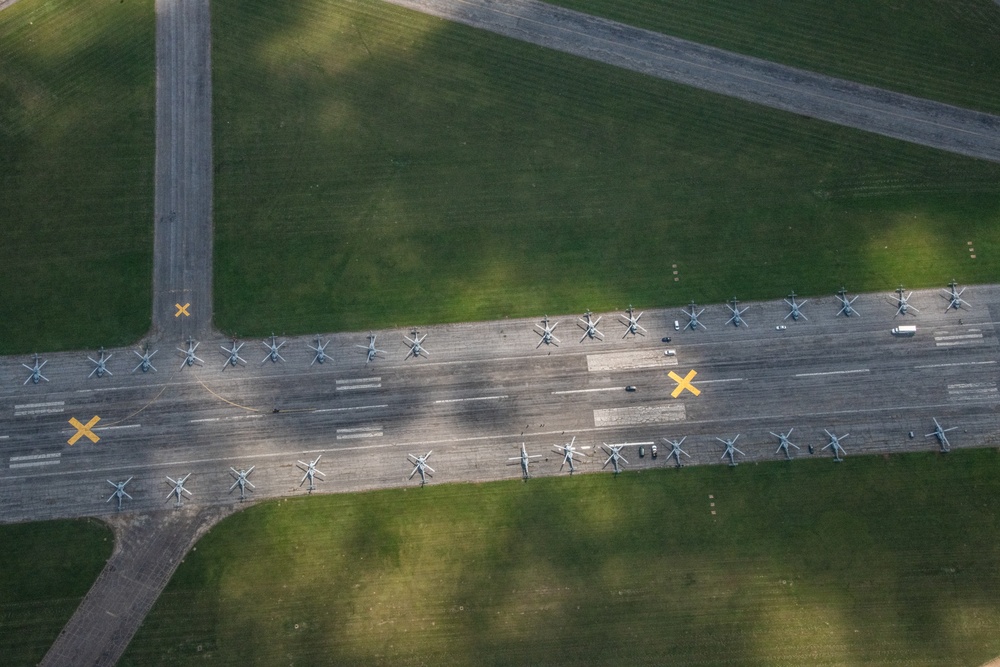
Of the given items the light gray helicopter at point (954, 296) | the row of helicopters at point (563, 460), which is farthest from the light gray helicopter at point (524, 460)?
the light gray helicopter at point (954, 296)

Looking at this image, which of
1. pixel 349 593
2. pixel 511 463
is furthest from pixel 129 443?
pixel 511 463

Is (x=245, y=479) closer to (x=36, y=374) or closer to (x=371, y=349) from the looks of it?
(x=371, y=349)

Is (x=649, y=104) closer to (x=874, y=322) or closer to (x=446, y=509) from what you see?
(x=874, y=322)

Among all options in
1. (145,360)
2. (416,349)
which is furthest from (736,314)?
(145,360)

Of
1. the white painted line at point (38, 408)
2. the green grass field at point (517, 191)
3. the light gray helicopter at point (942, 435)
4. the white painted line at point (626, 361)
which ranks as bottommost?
the light gray helicopter at point (942, 435)

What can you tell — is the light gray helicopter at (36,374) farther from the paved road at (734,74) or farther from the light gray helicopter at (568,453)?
the paved road at (734,74)

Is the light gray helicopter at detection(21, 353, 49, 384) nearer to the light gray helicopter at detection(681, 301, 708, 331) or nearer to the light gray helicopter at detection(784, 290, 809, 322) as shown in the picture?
the light gray helicopter at detection(681, 301, 708, 331)
